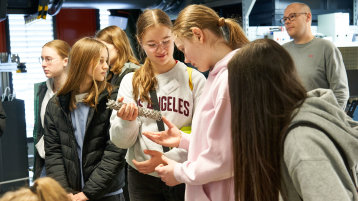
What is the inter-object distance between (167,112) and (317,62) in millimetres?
1967

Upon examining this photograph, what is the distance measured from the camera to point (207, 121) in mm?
1452

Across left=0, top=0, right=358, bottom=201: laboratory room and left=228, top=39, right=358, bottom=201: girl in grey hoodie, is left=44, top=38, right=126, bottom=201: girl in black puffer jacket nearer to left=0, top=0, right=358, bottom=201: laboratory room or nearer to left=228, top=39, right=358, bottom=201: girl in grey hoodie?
left=0, top=0, right=358, bottom=201: laboratory room

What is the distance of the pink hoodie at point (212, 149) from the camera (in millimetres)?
1391

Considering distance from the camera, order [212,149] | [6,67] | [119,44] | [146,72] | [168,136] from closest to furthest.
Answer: [212,149] < [168,136] < [146,72] < [119,44] < [6,67]

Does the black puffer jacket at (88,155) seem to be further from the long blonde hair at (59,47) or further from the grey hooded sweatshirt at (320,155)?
the grey hooded sweatshirt at (320,155)

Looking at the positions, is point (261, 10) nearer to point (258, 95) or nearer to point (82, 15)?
point (82, 15)

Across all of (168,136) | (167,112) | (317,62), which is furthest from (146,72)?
(317,62)

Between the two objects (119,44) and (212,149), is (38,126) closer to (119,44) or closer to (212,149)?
(119,44)

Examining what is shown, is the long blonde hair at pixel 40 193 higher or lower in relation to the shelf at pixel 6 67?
lower

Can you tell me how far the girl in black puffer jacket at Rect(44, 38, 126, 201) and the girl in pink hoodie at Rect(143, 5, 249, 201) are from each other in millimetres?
593

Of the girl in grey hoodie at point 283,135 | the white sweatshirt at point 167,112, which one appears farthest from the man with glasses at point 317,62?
the girl in grey hoodie at point 283,135

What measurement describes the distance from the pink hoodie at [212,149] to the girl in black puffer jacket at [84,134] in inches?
33.9

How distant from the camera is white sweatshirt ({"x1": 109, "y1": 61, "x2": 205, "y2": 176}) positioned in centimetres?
196

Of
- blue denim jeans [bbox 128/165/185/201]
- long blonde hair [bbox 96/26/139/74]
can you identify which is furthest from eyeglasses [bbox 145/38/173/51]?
long blonde hair [bbox 96/26/139/74]
